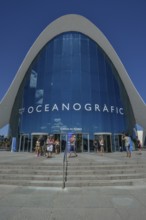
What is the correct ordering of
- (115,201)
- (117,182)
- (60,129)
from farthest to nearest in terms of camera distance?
(60,129) → (117,182) → (115,201)

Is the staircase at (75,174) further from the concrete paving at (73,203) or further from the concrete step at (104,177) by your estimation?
the concrete paving at (73,203)

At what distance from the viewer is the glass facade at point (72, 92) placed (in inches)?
885

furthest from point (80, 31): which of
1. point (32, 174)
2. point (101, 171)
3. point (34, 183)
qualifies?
point (34, 183)

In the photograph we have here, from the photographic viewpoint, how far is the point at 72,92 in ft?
76.7

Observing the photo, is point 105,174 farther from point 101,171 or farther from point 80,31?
point 80,31

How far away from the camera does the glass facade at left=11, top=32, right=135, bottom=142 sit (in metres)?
22.5

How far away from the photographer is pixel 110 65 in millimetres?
28125

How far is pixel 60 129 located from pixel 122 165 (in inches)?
555

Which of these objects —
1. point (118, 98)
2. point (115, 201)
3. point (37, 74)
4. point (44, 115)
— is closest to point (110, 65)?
point (118, 98)

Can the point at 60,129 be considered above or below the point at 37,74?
below

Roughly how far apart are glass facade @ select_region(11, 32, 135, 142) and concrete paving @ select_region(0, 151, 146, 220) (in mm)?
16074

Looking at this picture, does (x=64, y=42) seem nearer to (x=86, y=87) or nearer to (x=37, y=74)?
(x=37, y=74)

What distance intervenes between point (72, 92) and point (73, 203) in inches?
764

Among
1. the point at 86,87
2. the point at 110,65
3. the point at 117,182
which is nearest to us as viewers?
the point at 117,182
